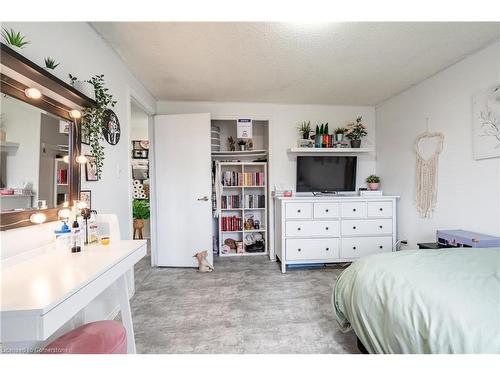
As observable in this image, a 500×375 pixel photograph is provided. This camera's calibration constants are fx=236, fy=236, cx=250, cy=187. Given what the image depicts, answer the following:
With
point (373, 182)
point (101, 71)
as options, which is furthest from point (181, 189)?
point (373, 182)

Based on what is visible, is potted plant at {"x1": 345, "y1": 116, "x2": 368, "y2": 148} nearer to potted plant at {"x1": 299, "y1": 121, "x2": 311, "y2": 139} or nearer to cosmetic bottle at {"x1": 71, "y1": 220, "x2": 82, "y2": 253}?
potted plant at {"x1": 299, "y1": 121, "x2": 311, "y2": 139}

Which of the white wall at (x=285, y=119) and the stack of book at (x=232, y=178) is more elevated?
the white wall at (x=285, y=119)

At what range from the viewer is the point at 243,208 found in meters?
3.59

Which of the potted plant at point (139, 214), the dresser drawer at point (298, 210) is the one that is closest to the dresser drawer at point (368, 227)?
the dresser drawer at point (298, 210)

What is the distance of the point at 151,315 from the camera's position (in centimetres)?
198

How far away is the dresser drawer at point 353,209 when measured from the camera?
9.75ft

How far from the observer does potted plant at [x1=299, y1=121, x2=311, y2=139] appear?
11.0ft

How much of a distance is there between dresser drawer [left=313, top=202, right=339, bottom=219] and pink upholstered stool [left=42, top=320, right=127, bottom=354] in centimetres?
237

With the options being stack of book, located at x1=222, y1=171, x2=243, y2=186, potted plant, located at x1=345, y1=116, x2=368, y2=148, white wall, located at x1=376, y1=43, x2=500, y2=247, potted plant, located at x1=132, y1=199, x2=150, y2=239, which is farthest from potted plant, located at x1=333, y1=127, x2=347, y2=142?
potted plant, located at x1=132, y1=199, x2=150, y2=239

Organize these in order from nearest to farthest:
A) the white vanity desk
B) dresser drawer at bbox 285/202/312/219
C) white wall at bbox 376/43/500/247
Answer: the white vanity desk → white wall at bbox 376/43/500/247 → dresser drawer at bbox 285/202/312/219

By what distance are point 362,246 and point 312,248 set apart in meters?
0.65

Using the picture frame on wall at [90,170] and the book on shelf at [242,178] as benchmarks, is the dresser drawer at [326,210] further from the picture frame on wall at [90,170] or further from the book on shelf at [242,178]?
the picture frame on wall at [90,170]

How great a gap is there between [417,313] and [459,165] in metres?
1.93

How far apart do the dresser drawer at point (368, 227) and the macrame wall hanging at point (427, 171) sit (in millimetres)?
418
